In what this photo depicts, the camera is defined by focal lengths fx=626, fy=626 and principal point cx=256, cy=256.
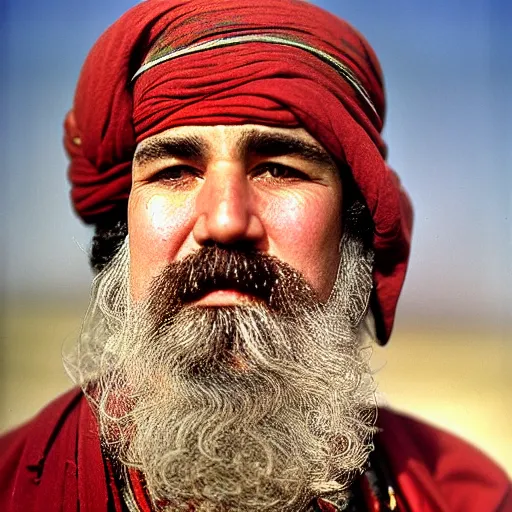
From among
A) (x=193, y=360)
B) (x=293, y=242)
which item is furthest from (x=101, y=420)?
(x=293, y=242)

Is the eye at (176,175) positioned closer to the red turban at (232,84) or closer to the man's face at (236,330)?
the man's face at (236,330)

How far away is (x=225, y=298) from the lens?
1.83m

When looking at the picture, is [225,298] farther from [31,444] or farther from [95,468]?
[31,444]

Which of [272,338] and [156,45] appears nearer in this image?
[272,338]

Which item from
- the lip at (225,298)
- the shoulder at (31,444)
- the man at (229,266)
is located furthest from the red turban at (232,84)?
the shoulder at (31,444)

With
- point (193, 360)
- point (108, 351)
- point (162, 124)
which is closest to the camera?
point (193, 360)

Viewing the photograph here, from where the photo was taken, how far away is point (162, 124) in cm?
194

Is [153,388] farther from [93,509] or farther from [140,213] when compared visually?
[140,213]

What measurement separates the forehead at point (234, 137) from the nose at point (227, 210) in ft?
0.19

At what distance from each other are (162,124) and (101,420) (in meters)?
0.96

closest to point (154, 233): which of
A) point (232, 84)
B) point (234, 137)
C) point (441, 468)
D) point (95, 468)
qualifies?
point (234, 137)

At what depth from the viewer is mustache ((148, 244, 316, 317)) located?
181 cm

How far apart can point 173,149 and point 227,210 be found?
31 cm

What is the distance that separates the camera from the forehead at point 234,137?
1884 millimetres
